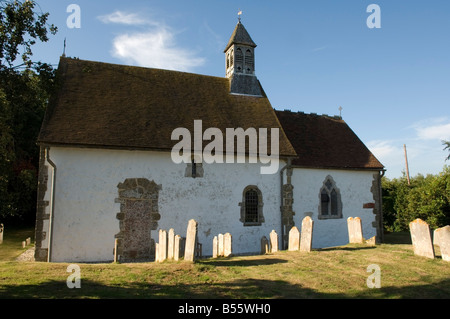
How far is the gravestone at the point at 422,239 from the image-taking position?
10477mm

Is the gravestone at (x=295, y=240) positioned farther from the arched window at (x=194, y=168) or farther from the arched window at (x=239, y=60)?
the arched window at (x=239, y=60)

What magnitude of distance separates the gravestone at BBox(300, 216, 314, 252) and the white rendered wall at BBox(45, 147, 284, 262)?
3764 millimetres

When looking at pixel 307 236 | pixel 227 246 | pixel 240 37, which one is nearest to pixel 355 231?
pixel 307 236

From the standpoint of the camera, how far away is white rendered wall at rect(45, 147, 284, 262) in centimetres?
1253

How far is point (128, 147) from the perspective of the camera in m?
13.3

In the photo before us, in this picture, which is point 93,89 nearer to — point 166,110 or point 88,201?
point 166,110

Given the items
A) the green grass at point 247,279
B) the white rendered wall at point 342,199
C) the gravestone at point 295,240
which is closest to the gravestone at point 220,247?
the green grass at point 247,279

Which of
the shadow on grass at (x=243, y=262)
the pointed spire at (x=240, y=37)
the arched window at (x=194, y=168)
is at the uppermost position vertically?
the pointed spire at (x=240, y=37)

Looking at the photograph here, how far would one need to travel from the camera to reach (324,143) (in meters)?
19.0

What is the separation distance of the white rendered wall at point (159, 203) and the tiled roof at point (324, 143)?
311cm
